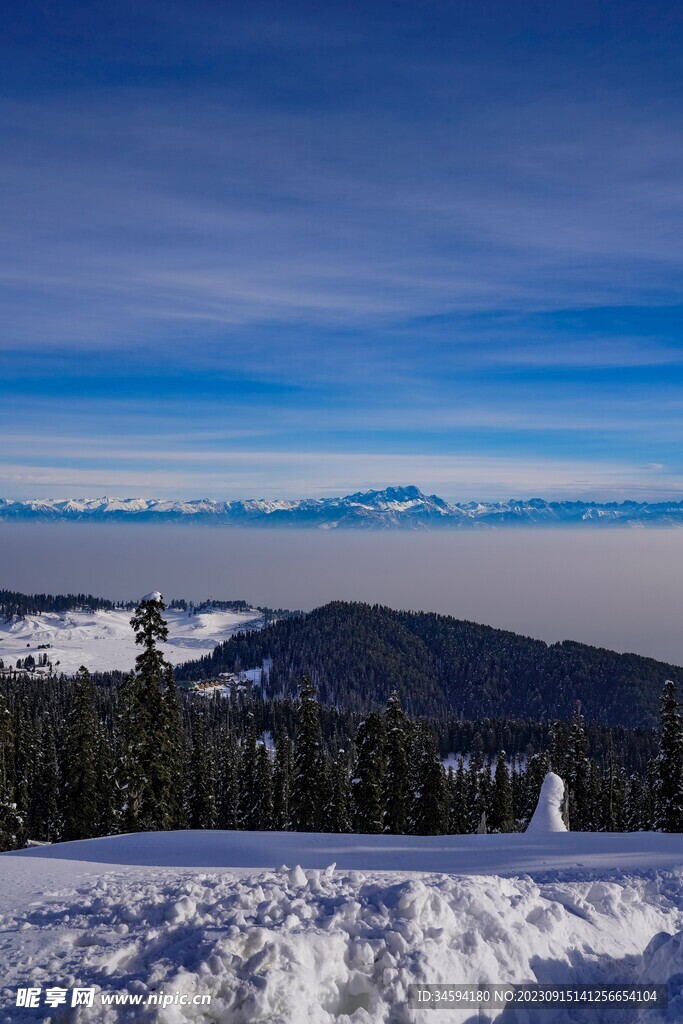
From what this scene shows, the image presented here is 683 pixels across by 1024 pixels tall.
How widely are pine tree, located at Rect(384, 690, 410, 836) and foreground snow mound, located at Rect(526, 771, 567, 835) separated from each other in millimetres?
14013

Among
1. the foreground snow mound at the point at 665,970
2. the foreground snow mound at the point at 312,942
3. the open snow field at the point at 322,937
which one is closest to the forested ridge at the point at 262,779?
the open snow field at the point at 322,937

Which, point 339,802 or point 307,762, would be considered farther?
point 339,802

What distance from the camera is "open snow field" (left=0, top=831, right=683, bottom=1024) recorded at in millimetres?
6523

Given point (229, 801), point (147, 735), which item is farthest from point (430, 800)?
point (229, 801)

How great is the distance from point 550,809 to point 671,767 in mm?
14183

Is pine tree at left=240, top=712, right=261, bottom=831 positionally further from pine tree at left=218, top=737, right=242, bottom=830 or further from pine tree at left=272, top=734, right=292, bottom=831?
pine tree at left=272, top=734, right=292, bottom=831

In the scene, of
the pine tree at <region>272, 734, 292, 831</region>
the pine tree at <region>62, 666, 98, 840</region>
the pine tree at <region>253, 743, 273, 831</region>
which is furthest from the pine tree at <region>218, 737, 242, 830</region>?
the pine tree at <region>62, 666, 98, 840</region>

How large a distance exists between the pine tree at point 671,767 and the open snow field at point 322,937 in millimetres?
20850

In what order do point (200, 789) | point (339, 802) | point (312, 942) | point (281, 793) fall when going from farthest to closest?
point (281, 793) < point (200, 789) < point (339, 802) < point (312, 942)

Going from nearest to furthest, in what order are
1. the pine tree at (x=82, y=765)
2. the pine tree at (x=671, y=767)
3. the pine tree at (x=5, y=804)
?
the pine tree at (x=5, y=804), the pine tree at (x=671, y=767), the pine tree at (x=82, y=765)

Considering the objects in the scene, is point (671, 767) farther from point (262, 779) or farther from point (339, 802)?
point (262, 779)

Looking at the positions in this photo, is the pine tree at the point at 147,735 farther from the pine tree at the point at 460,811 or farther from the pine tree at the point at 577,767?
the pine tree at the point at 460,811

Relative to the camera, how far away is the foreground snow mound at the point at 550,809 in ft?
63.2

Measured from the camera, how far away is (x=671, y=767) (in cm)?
3009
